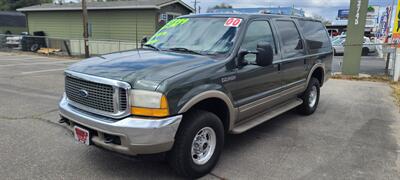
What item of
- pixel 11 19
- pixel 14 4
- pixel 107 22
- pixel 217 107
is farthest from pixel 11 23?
pixel 217 107

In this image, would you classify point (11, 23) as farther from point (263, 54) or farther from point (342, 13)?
point (342, 13)

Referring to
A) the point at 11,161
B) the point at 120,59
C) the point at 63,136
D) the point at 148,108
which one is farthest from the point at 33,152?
the point at 148,108

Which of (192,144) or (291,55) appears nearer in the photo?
(192,144)

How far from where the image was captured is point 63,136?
4.65 meters

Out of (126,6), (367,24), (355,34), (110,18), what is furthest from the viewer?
(367,24)

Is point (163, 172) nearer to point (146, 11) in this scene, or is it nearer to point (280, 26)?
point (280, 26)

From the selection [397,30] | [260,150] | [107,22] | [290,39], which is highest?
[107,22]

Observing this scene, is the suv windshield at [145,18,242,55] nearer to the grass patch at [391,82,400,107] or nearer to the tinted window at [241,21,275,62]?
the tinted window at [241,21,275,62]

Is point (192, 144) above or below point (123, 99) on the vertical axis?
below

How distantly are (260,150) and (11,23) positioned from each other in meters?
34.9

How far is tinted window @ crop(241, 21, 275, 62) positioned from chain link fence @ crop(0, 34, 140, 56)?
53.5 feet

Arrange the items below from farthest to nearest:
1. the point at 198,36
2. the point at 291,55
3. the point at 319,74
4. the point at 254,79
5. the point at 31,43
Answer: the point at 31,43 → the point at 319,74 → the point at 291,55 → the point at 198,36 → the point at 254,79

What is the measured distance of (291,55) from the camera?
5109mm

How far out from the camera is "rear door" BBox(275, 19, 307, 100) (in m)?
4.91
